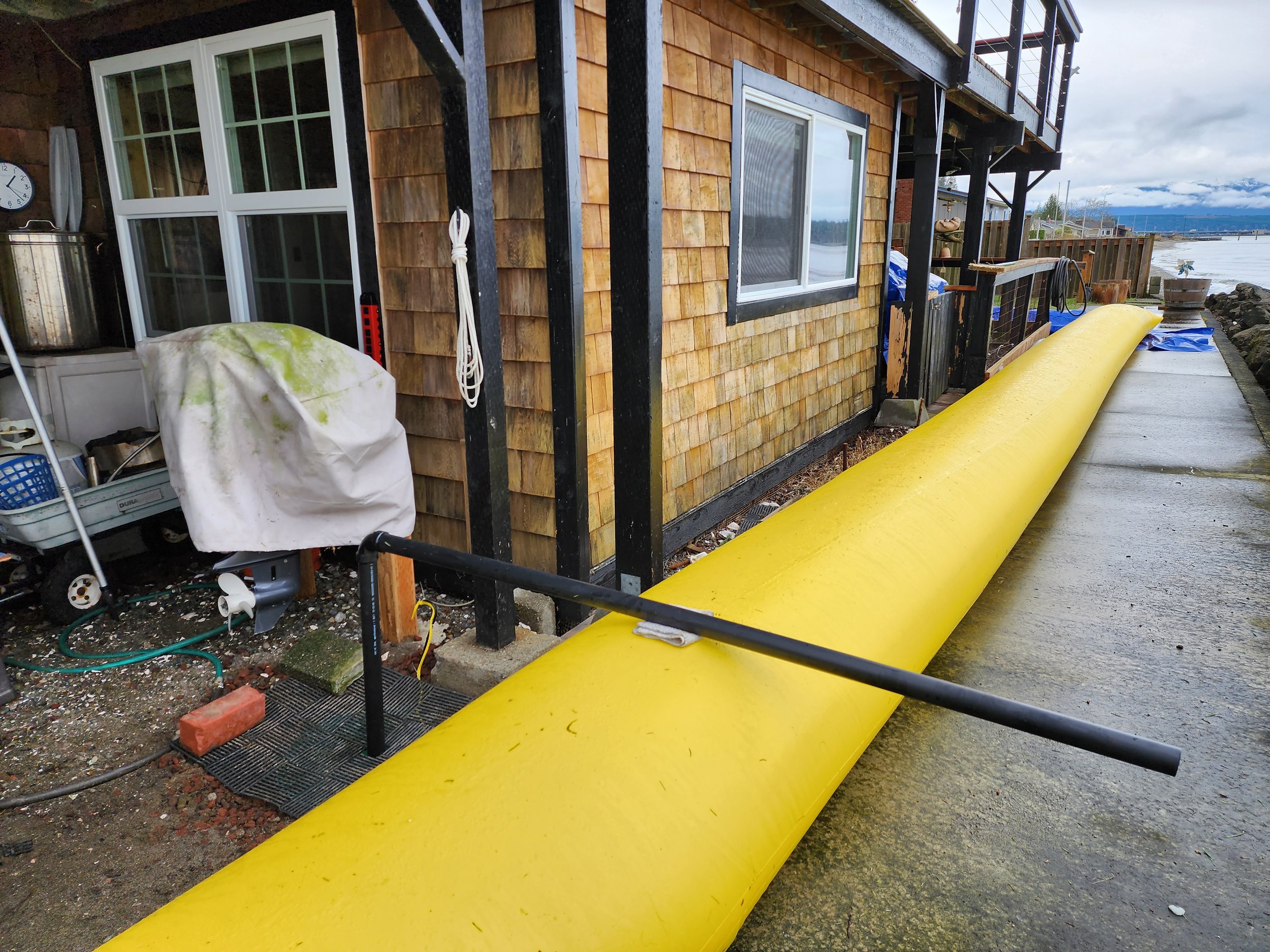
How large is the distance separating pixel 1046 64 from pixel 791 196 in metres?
6.36

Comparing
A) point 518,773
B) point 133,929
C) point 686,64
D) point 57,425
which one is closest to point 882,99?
point 686,64

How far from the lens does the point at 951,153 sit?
1002cm

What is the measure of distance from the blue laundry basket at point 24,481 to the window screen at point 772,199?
11.8ft

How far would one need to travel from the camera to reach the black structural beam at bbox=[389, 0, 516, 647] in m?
2.38

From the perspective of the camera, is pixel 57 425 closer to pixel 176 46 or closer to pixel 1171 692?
pixel 176 46

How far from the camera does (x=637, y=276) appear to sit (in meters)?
2.60

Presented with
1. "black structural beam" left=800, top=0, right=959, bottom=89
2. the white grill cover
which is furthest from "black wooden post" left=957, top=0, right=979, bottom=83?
the white grill cover

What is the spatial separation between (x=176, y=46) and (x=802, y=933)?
4.40 meters

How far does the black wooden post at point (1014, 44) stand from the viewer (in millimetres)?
7141

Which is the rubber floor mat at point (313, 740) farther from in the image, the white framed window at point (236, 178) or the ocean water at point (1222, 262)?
the ocean water at point (1222, 262)

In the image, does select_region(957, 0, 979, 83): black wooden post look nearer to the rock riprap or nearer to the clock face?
the rock riprap

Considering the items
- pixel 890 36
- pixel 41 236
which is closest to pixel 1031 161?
pixel 890 36

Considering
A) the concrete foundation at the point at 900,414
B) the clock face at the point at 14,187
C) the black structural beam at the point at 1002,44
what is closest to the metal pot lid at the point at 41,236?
the clock face at the point at 14,187

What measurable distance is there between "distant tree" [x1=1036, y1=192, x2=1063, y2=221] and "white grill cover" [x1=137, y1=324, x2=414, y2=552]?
4535 centimetres
